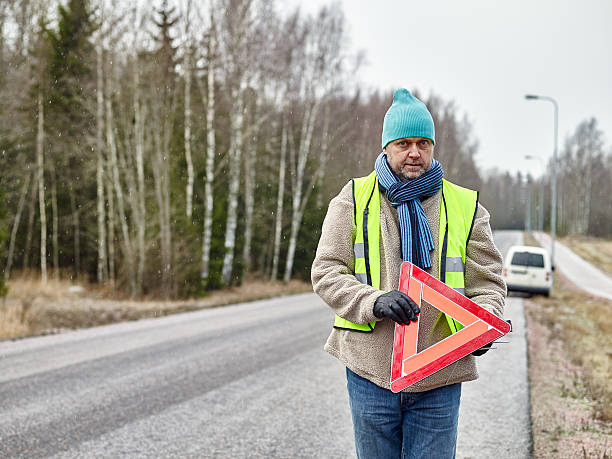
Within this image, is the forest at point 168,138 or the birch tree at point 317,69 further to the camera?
the birch tree at point 317,69

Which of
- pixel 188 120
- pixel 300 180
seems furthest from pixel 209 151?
pixel 300 180

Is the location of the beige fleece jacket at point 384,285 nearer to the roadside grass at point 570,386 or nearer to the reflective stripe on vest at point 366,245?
the reflective stripe on vest at point 366,245

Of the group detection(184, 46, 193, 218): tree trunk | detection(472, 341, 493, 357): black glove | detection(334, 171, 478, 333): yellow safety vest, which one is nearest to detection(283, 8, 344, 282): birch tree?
detection(184, 46, 193, 218): tree trunk

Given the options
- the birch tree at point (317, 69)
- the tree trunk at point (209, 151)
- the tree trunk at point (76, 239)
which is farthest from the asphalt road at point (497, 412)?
the tree trunk at point (76, 239)

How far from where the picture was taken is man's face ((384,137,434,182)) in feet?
7.47

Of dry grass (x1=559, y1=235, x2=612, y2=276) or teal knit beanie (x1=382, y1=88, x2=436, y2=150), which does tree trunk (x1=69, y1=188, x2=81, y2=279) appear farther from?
dry grass (x1=559, y1=235, x2=612, y2=276)

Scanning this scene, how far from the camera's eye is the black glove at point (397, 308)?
6.61ft

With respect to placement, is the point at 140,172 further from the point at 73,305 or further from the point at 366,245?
the point at 366,245

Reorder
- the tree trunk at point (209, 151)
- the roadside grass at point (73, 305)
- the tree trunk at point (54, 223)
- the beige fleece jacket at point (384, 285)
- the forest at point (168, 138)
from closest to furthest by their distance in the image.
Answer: the beige fleece jacket at point (384, 285) < the roadside grass at point (73, 305) < the forest at point (168, 138) < the tree trunk at point (209, 151) < the tree trunk at point (54, 223)

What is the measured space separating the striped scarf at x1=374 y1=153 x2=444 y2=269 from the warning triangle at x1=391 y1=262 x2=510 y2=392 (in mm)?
104

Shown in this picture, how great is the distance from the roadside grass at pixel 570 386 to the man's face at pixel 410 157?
3168mm

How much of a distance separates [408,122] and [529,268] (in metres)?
18.7

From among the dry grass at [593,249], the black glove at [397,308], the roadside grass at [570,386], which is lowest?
the dry grass at [593,249]

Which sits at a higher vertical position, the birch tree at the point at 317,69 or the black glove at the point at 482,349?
the birch tree at the point at 317,69
